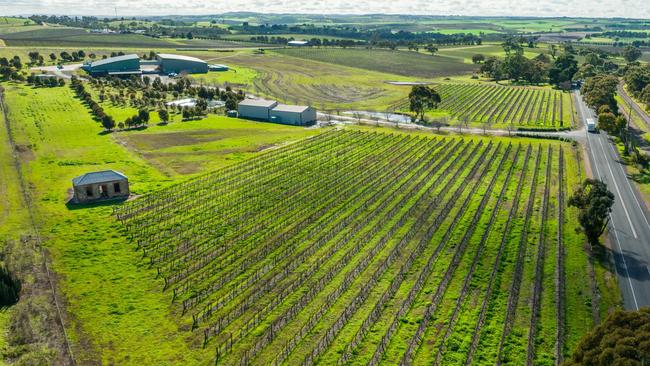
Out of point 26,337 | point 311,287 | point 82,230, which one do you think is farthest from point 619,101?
point 26,337

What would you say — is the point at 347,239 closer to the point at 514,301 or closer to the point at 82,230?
the point at 514,301

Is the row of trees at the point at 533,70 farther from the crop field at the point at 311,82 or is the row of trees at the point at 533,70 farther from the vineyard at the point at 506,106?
the crop field at the point at 311,82

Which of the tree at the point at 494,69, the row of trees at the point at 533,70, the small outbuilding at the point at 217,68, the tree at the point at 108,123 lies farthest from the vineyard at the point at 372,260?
the tree at the point at 494,69

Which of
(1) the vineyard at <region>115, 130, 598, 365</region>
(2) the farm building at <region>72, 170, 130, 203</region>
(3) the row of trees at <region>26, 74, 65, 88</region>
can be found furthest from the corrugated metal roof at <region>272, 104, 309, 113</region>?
(3) the row of trees at <region>26, 74, 65, 88</region>

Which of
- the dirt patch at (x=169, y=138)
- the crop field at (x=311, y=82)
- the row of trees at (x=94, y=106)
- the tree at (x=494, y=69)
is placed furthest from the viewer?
the tree at (x=494, y=69)

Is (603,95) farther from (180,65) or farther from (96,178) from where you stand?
(180,65)

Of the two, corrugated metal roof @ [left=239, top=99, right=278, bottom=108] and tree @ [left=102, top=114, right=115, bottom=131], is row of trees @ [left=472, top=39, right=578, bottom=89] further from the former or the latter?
tree @ [left=102, top=114, right=115, bottom=131]

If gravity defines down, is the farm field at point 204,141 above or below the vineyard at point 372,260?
above
